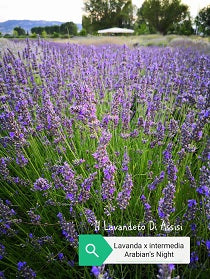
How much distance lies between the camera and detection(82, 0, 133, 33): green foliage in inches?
1428

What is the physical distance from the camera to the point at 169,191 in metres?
1.12

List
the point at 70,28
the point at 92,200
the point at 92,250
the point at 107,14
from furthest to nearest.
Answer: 1. the point at 107,14
2. the point at 70,28
3. the point at 92,200
4. the point at 92,250

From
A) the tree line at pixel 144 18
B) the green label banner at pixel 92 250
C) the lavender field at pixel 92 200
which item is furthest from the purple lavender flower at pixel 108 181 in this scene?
the tree line at pixel 144 18

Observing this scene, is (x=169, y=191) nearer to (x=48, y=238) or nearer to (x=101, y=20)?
(x=48, y=238)

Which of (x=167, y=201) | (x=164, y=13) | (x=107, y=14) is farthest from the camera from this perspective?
(x=107, y=14)

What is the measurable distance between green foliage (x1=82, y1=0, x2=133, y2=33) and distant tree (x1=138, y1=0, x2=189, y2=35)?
520 cm

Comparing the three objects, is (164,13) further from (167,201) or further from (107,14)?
(167,201)

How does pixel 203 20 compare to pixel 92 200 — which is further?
pixel 203 20

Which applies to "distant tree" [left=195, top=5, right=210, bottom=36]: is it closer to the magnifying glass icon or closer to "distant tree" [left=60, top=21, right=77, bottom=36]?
"distant tree" [left=60, top=21, right=77, bottom=36]

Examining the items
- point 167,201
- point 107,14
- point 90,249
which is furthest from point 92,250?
point 107,14

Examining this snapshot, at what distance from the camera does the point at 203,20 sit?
85.5 ft

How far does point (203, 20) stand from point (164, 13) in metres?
6.92

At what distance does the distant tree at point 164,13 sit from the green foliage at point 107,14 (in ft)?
17.0

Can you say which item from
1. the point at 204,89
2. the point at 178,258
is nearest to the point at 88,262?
the point at 178,258
